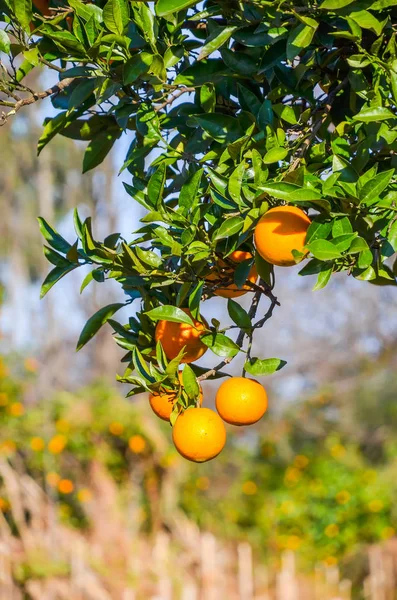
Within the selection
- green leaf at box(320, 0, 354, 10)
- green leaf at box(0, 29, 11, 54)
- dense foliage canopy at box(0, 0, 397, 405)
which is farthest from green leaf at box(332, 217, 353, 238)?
green leaf at box(0, 29, 11, 54)

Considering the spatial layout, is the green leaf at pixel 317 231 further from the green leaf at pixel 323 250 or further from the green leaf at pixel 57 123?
the green leaf at pixel 57 123

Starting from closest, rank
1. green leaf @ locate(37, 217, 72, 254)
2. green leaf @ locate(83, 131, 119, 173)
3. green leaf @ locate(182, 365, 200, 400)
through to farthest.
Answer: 1. green leaf @ locate(182, 365, 200, 400)
2. green leaf @ locate(37, 217, 72, 254)
3. green leaf @ locate(83, 131, 119, 173)

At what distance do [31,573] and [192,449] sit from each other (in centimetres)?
261

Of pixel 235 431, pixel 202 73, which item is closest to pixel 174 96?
pixel 202 73

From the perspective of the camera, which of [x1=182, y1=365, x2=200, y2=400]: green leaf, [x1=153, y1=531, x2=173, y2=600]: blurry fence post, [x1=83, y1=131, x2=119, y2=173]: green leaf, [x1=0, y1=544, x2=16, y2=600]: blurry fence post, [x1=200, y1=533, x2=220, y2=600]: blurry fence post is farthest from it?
[x1=200, y1=533, x2=220, y2=600]: blurry fence post

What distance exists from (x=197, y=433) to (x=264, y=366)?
0.36 feet

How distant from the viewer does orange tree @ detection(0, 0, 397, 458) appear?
0.73 metres

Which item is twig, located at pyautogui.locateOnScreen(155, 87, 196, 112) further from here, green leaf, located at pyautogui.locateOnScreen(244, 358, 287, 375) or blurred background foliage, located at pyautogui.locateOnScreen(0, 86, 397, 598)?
blurred background foliage, located at pyautogui.locateOnScreen(0, 86, 397, 598)

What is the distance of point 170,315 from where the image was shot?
2.56 ft

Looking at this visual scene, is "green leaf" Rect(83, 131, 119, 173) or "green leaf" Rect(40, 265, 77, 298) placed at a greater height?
"green leaf" Rect(83, 131, 119, 173)

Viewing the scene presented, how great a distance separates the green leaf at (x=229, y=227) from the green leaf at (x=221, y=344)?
5.1 inches

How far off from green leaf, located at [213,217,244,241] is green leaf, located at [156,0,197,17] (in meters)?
0.21

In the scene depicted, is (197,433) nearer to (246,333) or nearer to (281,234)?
(246,333)

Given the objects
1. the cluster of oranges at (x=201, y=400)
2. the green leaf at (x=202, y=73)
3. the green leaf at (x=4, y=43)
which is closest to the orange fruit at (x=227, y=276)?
the cluster of oranges at (x=201, y=400)
